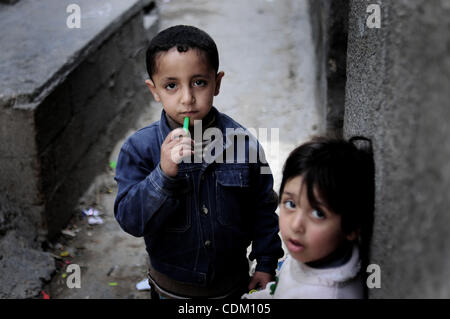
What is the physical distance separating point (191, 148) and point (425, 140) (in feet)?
2.93

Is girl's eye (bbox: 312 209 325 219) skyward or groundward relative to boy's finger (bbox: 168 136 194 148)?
groundward

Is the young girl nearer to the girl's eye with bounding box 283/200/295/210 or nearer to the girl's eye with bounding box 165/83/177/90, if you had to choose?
the girl's eye with bounding box 283/200/295/210

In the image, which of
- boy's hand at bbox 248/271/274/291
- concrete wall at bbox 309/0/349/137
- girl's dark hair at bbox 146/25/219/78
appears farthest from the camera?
concrete wall at bbox 309/0/349/137

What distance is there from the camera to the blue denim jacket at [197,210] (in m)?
1.73

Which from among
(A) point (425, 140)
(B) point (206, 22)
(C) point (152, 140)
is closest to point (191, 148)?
(C) point (152, 140)

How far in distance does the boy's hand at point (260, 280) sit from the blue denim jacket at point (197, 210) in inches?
0.9

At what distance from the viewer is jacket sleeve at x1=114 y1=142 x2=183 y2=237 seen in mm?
1664

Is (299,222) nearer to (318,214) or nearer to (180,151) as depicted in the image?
(318,214)

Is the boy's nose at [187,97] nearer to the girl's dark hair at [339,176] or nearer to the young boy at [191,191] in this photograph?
the young boy at [191,191]

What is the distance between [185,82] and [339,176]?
61 cm

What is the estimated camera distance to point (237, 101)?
5.32m

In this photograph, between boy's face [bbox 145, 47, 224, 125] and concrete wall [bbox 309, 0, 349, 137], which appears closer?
boy's face [bbox 145, 47, 224, 125]

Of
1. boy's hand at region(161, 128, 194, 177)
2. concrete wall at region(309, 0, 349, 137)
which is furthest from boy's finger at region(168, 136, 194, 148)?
concrete wall at region(309, 0, 349, 137)

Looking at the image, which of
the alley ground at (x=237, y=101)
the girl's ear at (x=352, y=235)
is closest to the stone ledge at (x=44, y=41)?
the alley ground at (x=237, y=101)
